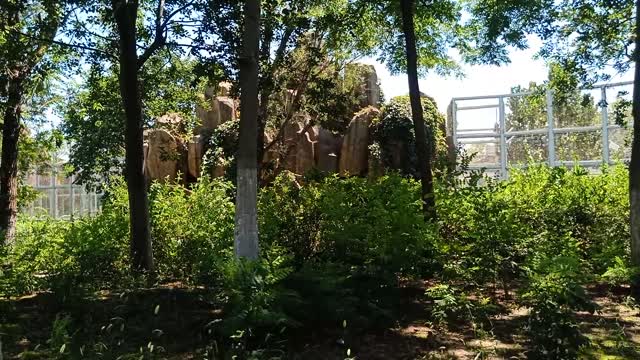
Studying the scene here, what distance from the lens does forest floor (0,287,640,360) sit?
4.79m

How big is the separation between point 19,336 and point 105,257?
260 centimetres

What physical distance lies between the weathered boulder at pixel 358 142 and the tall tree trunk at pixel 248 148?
1303cm

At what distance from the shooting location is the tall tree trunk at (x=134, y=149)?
8.21m

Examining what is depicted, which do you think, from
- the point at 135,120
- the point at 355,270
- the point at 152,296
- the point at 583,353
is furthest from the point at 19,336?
the point at 583,353

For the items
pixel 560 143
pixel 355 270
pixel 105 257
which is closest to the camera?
pixel 355 270

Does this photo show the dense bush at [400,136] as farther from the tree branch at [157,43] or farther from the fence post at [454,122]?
the tree branch at [157,43]

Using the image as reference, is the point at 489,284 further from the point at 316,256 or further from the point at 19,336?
the point at 19,336

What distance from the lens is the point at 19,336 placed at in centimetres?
541

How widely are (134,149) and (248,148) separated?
10.3 feet

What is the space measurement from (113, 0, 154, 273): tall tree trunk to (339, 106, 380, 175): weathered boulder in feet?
36.7

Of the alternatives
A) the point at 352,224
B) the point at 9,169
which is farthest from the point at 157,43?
the point at 9,169

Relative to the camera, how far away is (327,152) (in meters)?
20.1

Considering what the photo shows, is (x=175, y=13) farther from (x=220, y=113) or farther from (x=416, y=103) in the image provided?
(x=220, y=113)

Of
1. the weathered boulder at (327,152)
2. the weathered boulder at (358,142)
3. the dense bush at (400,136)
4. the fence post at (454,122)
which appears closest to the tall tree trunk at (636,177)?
the dense bush at (400,136)
